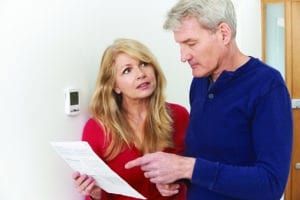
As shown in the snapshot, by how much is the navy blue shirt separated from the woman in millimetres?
401

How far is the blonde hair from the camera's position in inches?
64.3

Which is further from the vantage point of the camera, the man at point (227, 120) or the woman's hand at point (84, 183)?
the woman's hand at point (84, 183)

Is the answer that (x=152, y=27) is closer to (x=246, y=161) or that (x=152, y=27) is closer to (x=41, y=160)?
(x=41, y=160)

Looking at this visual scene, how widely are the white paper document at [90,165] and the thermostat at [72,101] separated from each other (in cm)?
21

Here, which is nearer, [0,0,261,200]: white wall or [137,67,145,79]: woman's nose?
[0,0,261,200]: white wall

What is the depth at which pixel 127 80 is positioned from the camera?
165 cm

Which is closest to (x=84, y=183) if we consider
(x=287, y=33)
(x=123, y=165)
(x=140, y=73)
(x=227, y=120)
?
(x=123, y=165)

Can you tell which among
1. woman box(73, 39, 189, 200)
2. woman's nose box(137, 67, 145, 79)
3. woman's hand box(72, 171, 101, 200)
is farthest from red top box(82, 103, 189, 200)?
woman's nose box(137, 67, 145, 79)

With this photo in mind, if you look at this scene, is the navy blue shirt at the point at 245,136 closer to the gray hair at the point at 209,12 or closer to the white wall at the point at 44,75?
the gray hair at the point at 209,12

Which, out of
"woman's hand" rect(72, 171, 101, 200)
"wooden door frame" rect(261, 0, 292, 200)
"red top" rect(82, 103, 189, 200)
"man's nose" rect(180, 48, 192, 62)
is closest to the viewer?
"man's nose" rect(180, 48, 192, 62)

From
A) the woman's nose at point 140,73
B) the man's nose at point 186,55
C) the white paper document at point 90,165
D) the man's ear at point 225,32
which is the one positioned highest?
the man's ear at point 225,32

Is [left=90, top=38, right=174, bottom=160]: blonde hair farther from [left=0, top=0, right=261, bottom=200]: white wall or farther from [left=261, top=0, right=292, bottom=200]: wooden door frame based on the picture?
[left=261, top=0, right=292, bottom=200]: wooden door frame

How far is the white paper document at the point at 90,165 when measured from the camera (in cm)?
127

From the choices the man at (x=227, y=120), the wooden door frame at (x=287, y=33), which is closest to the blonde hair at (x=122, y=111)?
the man at (x=227, y=120)
